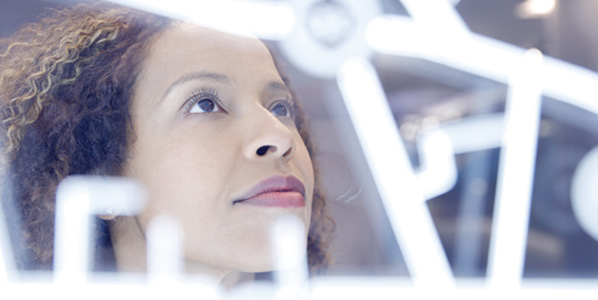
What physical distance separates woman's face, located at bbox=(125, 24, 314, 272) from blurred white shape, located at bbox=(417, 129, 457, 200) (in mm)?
269

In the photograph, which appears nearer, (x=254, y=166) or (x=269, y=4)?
(x=254, y=166)

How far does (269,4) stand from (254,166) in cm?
29

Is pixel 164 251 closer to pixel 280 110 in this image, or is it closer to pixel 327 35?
pixel 280 110

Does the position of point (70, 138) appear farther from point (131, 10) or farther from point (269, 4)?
point (269, 4)

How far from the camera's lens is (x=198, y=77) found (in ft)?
2.25

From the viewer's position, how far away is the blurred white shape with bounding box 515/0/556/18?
965 mm

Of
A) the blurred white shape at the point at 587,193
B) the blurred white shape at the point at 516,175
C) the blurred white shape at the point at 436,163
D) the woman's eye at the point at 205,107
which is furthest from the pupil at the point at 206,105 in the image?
the blurred white shape at the point at 587,193

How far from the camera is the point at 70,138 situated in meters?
0.67

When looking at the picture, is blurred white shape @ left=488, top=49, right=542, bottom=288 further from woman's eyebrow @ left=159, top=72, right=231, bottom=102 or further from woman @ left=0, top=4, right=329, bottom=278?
woman's eyebrow @ left=159, top=72, right=231, bottom=102

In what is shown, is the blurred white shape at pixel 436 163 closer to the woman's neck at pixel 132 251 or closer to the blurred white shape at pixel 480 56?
the blurred white shape at pixel 480 56

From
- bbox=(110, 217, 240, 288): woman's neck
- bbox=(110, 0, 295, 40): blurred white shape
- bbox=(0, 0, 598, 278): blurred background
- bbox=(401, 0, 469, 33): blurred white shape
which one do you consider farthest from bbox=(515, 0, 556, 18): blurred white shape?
bbox=(110, 217, 240, 288): woman's neck

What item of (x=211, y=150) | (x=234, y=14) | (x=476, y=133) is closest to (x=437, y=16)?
(x=476, y=133)

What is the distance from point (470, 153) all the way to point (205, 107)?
1.76 feet

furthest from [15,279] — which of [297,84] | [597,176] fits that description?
[597,176]
